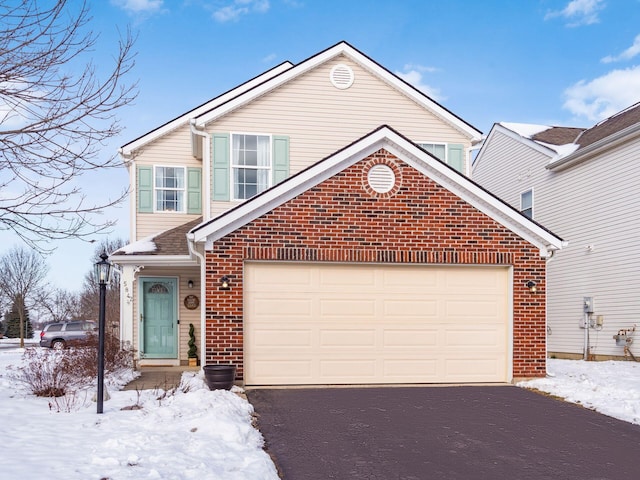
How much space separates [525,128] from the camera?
22969 millimetres

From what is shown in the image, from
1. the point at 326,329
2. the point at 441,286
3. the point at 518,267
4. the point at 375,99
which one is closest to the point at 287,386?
the point at 326,329

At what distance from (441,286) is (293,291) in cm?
294

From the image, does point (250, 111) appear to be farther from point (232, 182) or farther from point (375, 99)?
point (375, 99)

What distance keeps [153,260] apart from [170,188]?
2766mm

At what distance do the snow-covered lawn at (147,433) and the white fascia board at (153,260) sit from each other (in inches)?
164

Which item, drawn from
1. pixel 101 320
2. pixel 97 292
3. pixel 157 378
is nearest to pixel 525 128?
pixel 157 378

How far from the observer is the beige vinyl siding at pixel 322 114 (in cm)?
1502

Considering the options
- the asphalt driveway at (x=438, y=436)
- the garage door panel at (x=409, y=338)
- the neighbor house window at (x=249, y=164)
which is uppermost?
the neighbor house window at (x=249, y=164)

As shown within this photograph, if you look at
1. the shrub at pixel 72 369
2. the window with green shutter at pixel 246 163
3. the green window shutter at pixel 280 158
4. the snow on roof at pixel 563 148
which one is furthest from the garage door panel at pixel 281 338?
the snow on roof at pixel 563 148

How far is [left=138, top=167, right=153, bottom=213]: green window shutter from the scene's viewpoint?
1644 centimetres

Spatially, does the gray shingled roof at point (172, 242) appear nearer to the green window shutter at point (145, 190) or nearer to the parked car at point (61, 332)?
the green window shutter at point (145, 190)

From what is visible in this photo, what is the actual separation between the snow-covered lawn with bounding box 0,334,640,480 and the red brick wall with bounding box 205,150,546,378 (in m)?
1.05

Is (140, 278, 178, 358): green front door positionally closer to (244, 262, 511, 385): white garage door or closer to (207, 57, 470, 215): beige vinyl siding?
(207, 57, 470, 215): beige vinyl siding

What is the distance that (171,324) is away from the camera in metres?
16.3
